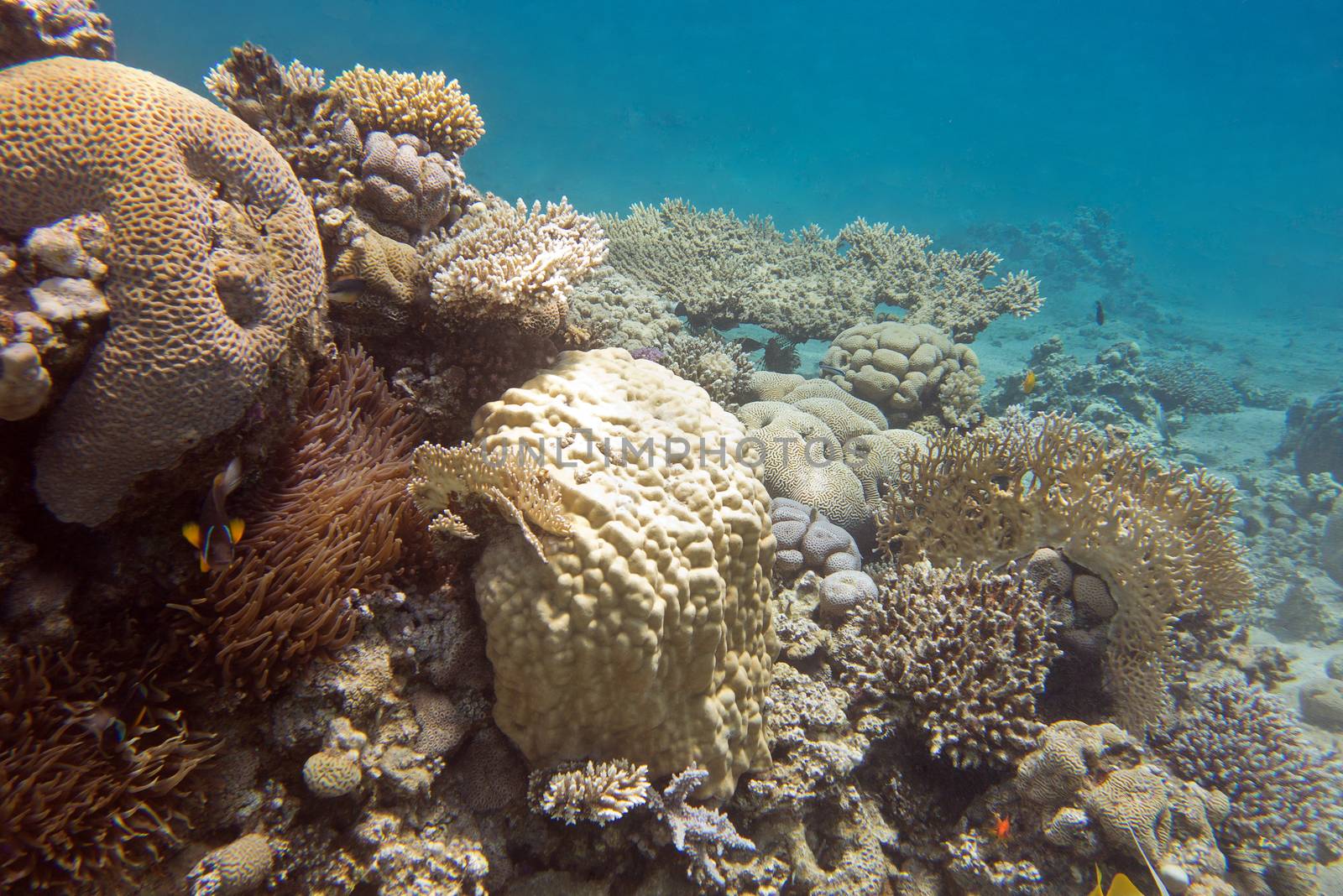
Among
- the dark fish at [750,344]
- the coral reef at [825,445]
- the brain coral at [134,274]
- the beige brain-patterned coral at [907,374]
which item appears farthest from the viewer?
the dark fish at [750,344]

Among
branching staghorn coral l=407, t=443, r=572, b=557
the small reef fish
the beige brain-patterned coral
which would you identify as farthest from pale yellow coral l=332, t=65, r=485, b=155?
the beige brain-patterned coral

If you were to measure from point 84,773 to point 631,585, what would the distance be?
2063 millimetres

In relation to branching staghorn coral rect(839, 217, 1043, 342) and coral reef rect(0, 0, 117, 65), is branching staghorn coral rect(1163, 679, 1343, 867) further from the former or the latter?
coral reef rect(0, 0, 117, 65)

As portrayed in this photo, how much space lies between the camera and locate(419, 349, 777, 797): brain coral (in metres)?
2.75

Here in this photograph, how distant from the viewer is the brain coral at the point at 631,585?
2.75 meters

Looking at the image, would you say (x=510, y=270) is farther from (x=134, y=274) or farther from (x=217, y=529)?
(x=217, y=529)

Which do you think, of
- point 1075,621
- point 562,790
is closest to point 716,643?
point 562,790

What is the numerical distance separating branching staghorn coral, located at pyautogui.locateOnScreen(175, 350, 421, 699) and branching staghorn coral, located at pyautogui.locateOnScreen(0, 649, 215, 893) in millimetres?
286

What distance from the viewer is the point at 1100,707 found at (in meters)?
4.44

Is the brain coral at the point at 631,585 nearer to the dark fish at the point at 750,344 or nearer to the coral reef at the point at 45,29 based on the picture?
→ the coral reef at the point at 45,29

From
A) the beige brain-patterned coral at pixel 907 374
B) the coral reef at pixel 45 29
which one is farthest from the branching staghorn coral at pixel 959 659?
the coral reef at pixel 45 29

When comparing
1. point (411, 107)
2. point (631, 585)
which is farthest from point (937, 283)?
point (631, 585)

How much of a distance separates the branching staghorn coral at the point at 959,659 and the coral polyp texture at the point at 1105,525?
546 millimetres

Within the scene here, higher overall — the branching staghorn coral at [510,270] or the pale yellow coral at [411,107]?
the pale yellow coral at [411,107]
